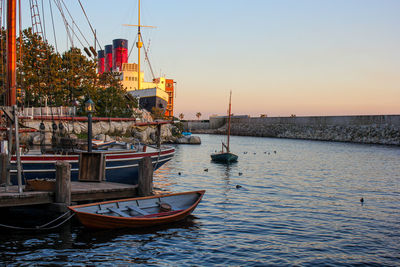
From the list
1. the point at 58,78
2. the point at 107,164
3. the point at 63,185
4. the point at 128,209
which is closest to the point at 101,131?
the point at 58,78

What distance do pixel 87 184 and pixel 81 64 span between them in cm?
4567

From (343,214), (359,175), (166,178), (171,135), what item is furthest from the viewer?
(171,135)

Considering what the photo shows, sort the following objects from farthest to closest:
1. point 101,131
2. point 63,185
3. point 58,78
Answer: point 101,131 < point 58,78 < point 63,185

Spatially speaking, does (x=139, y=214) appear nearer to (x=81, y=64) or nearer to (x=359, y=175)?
(x=359, y=175)

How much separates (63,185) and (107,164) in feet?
15.7

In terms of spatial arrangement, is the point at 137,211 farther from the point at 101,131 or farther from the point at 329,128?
the point at 329,128

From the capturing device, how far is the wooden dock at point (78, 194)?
1325cm

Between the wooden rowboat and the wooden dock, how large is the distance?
3.63 ft

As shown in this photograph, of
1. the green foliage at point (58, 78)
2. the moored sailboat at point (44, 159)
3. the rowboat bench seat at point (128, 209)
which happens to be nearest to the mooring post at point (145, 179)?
the rowboat bench seat at point (128, 209)

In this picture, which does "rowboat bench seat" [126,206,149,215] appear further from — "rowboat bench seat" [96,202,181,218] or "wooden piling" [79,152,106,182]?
"wooden piling" [79,152,106,182]

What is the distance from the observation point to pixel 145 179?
16.5 metres

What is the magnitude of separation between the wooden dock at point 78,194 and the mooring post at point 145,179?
1.12 feet

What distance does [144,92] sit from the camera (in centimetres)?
8556

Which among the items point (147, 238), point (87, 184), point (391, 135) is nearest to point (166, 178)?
point (87, 184)
